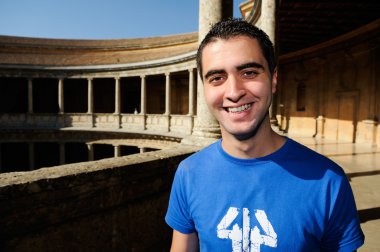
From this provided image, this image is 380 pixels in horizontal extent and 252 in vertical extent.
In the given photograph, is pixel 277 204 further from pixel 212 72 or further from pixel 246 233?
pixel 212 72

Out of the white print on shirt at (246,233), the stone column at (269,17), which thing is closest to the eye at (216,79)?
the white print on shirt at (246,233)

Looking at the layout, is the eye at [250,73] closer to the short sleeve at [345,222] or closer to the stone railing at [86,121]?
the short sleeve at [345,222]

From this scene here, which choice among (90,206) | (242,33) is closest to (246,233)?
(242,33)

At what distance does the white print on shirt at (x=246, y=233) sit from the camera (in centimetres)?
128

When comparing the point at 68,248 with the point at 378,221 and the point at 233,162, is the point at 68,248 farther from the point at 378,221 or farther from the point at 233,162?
the point at 378,221

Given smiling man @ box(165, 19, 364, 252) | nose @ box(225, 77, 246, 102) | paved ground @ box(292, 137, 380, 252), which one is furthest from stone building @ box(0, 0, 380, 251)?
paved ground @ box(292, 137, 380, 252)

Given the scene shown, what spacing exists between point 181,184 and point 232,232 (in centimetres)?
39

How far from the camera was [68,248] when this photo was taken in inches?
109

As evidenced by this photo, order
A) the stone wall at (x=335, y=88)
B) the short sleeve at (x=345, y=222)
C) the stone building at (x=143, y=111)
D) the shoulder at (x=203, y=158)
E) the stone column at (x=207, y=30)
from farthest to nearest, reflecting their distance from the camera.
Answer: the stone wall at (x=335, y=88)
the stone column at (x=207, y=30)
the stone building at (x=143, y=111)
the shoulder at (x=203, y=158)
the short sleeve at (x=345, y=222)

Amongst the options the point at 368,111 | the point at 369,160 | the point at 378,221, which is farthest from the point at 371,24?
the point at 378,221

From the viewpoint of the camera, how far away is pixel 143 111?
19.7m

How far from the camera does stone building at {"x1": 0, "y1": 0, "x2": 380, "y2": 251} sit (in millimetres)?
2703

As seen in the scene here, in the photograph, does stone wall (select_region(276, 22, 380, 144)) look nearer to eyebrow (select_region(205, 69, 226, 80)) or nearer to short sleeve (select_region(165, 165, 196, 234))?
eyebrow (select_region(205, 69, 226, 80))

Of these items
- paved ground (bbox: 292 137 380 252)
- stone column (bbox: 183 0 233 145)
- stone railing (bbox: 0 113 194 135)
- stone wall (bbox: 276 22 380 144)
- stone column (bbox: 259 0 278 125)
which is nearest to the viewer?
paved ground (bbox: 292 137 380 252)
